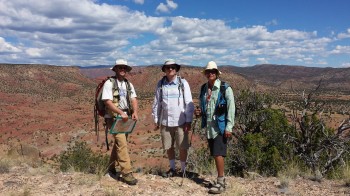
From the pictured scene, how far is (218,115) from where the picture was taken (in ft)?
18.1

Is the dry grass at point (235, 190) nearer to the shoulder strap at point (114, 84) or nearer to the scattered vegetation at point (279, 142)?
the scattered vegetation at point (279, 142)

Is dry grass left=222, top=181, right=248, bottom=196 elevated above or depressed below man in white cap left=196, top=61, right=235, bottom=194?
below

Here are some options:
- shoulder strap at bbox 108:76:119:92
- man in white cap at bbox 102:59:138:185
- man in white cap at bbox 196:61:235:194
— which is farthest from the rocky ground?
shoulder strap at bbox 108:76:119:92

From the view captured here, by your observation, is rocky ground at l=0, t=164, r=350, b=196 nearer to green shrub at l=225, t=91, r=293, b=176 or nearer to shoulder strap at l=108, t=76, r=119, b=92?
shoulder strap at l=108, t=76, r=119, b=92

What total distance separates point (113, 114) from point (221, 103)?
1.77m

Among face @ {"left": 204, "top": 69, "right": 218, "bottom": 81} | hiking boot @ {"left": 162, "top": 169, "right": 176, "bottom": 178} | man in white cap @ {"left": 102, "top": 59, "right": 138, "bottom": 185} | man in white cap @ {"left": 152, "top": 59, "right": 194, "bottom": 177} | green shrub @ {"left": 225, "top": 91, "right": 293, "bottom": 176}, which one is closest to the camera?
face @ {"left": 204, "top": 69, "right": 218, "bottom": 81}

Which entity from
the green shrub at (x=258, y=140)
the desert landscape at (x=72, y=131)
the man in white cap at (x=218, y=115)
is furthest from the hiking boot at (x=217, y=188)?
the green shrub at (x=258, y=140)

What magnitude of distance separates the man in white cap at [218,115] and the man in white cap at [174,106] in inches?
20.2

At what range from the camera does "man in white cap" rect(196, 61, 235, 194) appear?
213 inches

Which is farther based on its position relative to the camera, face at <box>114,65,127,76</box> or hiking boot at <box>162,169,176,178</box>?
hiking boot at <box>162,169,176,178</box>

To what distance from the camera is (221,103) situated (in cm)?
548

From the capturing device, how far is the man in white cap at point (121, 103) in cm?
570

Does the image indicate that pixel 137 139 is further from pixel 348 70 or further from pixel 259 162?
pixel 348 70

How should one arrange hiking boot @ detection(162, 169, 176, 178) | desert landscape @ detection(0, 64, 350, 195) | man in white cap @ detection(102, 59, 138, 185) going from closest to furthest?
man in white cap @ detection(102, 59, 138, 185) → desert landscape @ detection(0, 64, 350, 195) → hiking boot @ detection(162, 169, 176, 178)
